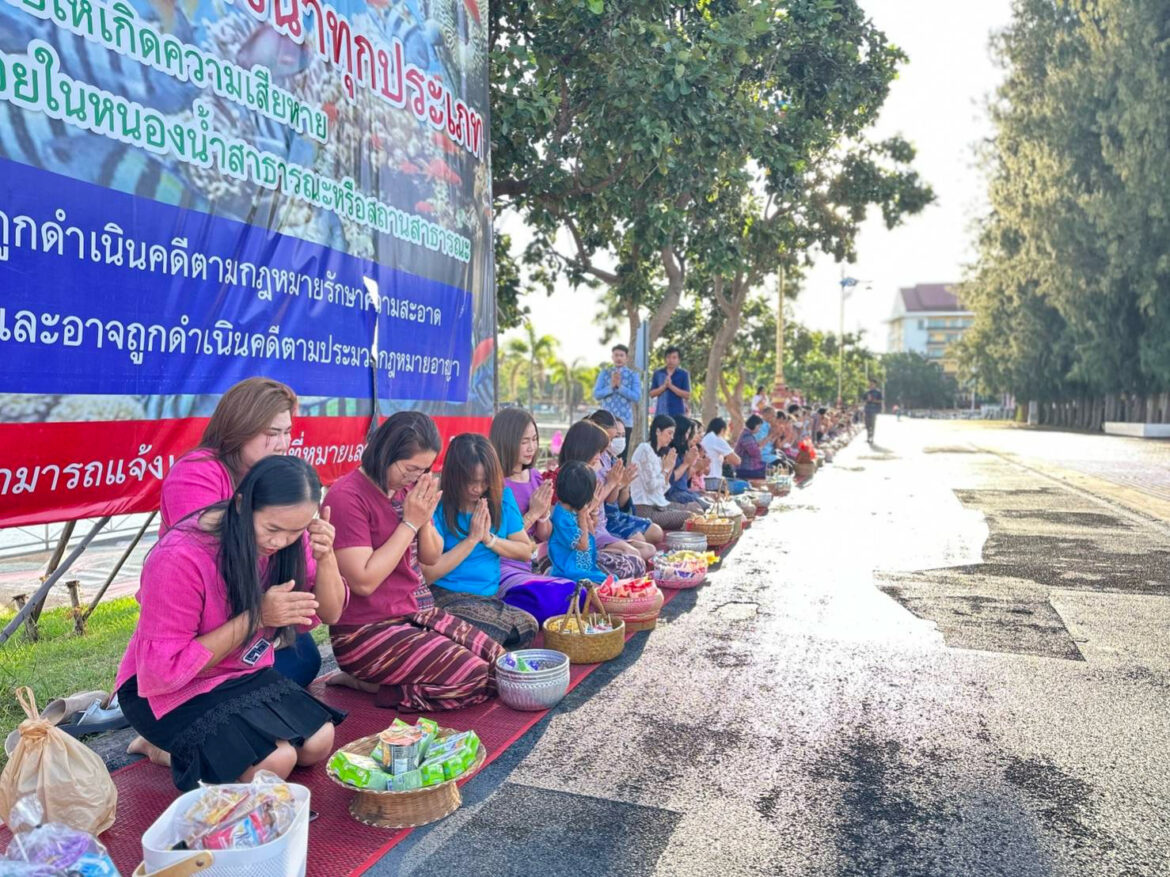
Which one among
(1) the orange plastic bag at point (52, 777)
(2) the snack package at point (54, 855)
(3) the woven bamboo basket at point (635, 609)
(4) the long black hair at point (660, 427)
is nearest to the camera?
(2) the snack package at point (54, 855)

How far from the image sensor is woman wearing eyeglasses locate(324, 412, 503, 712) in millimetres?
3617

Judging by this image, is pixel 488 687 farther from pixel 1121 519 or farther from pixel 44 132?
pixel 1121 519

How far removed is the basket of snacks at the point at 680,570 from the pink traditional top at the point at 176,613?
3.78m

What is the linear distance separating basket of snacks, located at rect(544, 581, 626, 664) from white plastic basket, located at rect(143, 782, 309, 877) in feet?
6.79

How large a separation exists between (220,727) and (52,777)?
1.55 ft

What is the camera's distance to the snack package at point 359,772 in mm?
2838

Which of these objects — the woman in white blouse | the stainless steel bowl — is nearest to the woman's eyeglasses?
the stainless steel bowl

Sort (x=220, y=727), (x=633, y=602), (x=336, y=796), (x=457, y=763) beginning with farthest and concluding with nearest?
(x=633, y=602) → (x=336, y=796) → (x=457, y=763) → (x=220, y=727)

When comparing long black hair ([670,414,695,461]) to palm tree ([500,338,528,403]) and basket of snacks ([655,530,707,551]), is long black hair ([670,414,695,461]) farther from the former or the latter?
palm tree ([500,338,528,403])

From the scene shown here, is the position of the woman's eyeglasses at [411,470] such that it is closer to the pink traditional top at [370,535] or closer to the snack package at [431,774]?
the pink traditional top at [370,535]

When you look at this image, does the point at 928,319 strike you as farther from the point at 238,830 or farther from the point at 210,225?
the point at 238,830

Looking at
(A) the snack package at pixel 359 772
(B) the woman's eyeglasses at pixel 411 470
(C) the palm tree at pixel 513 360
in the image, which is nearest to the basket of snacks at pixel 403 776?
(A) the snack package at pixel 359 772

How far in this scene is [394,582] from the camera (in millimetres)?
3840

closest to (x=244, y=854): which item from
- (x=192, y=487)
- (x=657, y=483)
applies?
(x=192, y=487)
